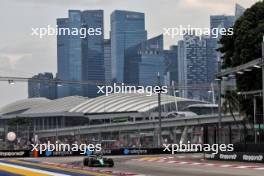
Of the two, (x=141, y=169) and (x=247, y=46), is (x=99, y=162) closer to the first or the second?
(x=141, y=169)

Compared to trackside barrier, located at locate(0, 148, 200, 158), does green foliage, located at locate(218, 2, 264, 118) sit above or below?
above

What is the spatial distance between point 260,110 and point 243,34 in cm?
641

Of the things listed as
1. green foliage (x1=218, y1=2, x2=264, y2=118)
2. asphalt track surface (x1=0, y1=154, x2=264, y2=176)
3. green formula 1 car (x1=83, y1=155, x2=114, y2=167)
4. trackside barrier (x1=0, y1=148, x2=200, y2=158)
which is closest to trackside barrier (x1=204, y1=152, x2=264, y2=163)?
asphalt track surface (x1=0, y1=154, x2=264, y2=176)

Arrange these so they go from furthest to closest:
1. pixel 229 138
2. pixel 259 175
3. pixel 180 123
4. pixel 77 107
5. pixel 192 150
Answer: pixel 77 107, pixel 180 123, pixel 192 150, pixel 229 138, pixel 259 175

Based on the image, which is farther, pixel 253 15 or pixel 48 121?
pixel 48 121

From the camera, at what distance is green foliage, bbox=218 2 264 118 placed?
1914 inches

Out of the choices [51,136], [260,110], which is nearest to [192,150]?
[260,110]

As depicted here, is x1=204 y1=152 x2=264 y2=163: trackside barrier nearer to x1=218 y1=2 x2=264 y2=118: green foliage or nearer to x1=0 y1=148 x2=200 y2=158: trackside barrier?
x1=218 y1=2 x2=264 y2=118: green foliage

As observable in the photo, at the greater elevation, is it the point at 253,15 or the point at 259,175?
the point at 253,15

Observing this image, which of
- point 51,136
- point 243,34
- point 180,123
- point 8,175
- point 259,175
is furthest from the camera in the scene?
point 51,136

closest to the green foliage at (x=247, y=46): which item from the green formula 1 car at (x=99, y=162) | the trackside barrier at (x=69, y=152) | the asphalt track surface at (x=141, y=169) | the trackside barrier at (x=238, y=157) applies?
the trackside barrier at (x=238, y=157)

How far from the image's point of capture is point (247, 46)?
49188mm

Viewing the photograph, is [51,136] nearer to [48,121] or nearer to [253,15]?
[48,121]

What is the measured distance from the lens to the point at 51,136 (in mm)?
159250
